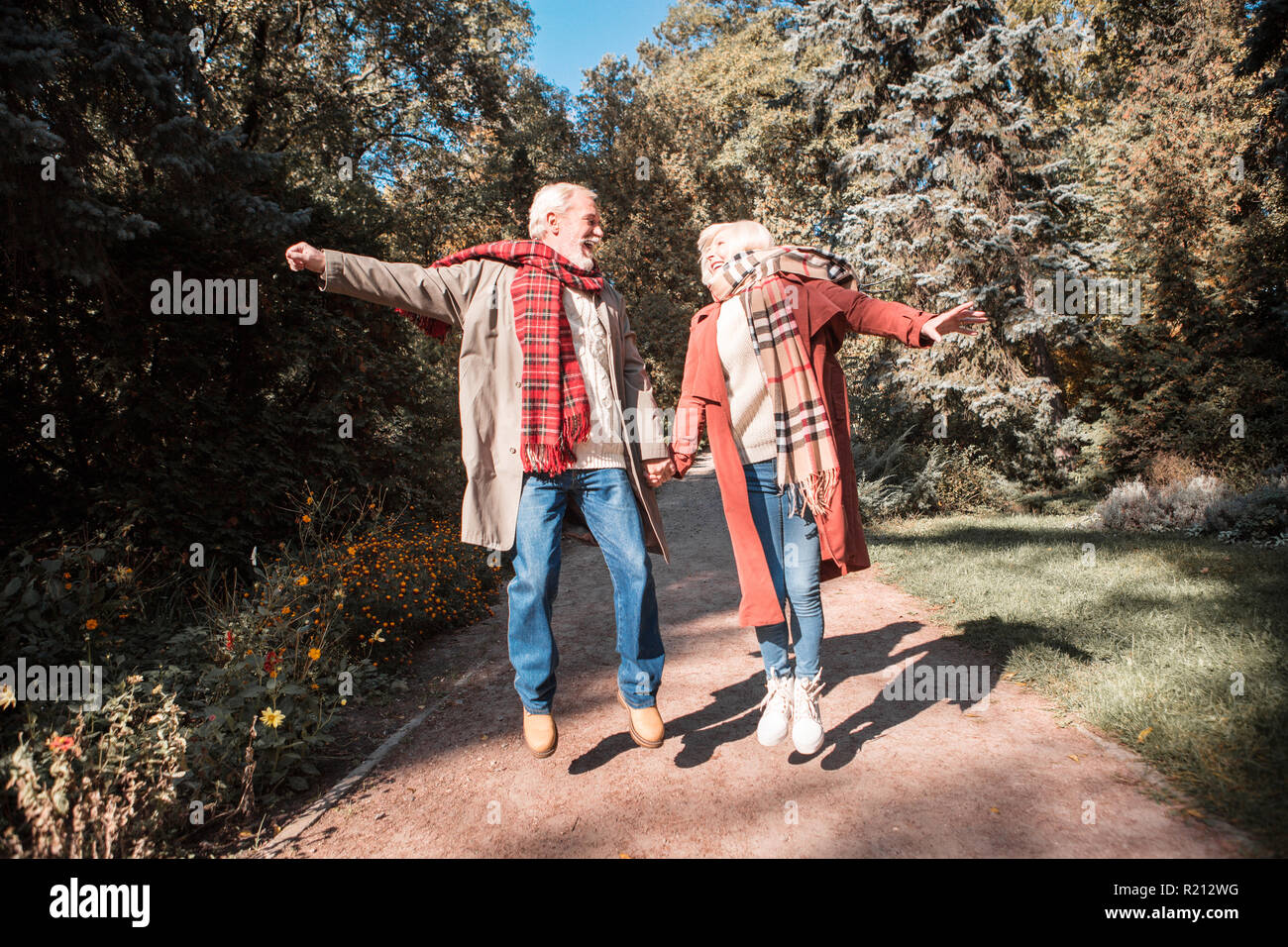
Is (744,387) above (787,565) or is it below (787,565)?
above

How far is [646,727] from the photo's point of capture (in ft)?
9.86

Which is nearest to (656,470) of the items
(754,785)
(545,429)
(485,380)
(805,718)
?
(545,429)

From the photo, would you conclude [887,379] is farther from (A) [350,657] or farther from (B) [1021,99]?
(A) [350,657]

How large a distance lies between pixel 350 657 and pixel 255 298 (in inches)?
132

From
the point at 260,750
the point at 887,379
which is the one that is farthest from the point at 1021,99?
the point at 260,750

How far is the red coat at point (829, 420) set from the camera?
2.88 m

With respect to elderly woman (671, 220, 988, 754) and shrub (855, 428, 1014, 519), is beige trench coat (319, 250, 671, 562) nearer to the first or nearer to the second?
elderly woman (671, 220, 988, 754)

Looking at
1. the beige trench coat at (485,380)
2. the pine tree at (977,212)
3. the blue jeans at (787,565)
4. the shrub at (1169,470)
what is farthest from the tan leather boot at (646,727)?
the pine tree at (977,212)

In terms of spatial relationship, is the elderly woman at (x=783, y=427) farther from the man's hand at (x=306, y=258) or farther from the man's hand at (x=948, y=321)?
the man's hand at (x=306, y=258)

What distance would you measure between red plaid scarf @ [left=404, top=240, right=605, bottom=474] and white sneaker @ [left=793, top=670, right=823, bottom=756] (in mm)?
1285

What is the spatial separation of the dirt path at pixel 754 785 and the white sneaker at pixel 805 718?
112mm

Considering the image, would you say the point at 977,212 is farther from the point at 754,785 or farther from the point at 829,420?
the point at 754,785

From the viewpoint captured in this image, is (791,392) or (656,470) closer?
(791,392)

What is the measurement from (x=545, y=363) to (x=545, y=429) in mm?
257
